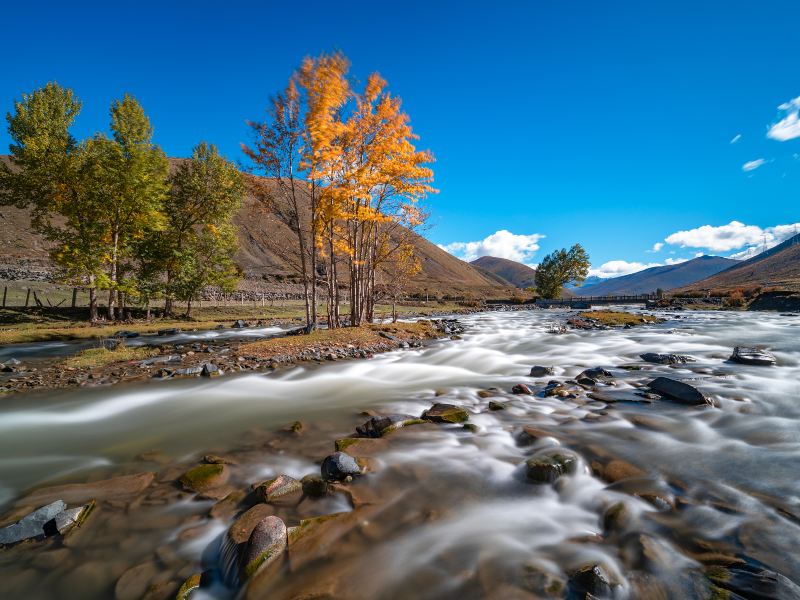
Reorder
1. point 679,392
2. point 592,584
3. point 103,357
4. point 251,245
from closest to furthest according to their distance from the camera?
1. point 592,584
2. point 679,392
3. point 103,357
4. point 251,245

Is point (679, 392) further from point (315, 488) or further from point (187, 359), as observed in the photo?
point (187, 359)

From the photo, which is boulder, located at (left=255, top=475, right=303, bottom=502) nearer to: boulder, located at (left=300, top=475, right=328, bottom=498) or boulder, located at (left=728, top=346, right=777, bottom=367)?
boulder, located at (left=300, top=475, right=328, bottom=498)

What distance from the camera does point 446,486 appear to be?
5.29m

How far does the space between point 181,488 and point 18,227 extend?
12831 centimetres

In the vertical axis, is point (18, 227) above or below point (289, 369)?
above

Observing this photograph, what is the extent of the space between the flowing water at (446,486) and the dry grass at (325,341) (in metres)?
4.41

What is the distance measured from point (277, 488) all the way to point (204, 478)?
1.41 m

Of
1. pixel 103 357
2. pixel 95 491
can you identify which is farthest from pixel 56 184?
pixel 95 491

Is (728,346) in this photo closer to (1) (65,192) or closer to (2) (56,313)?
(1) (65,192)

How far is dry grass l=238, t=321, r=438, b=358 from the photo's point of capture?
1590 centimetres

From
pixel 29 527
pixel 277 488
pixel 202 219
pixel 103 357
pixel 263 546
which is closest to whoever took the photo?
pixel 263 546

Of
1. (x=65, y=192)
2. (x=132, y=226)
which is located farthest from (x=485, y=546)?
(x=65, y=192)

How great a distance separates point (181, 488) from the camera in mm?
5301

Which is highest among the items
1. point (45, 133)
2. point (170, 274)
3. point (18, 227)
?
point (18, 227)
